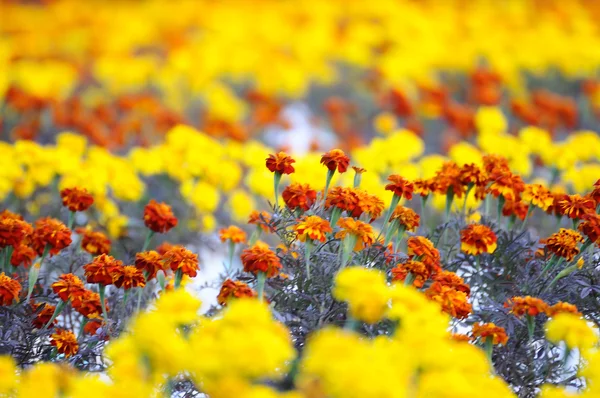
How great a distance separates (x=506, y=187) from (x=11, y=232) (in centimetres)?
165

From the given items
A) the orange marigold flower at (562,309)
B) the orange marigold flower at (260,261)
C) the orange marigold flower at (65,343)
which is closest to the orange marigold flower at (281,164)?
the orange marigold flower at (260,261)

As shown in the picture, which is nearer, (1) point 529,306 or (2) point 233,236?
(1) point 529,306

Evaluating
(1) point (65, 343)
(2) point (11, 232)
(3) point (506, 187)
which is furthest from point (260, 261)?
(3) point (506, 187)

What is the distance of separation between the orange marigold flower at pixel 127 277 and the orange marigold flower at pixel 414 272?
74 centimetres

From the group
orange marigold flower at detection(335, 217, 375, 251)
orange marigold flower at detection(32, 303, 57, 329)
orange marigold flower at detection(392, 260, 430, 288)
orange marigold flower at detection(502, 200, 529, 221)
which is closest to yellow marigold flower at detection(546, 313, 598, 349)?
orange marigold flower at detection(392, 260, 430, 288)

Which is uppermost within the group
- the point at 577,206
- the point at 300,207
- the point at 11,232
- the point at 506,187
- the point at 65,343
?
the point at 506,187

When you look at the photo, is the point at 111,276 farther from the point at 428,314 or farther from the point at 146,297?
the point at 428,314

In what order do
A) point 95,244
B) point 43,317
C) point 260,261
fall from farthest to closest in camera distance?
1. point 95,244
2. point 43,317
3. point 260,261

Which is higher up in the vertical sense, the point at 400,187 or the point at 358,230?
the point at 400,187

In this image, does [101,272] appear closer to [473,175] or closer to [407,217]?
[407,217]

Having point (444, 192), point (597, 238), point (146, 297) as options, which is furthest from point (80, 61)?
point (597, 238)

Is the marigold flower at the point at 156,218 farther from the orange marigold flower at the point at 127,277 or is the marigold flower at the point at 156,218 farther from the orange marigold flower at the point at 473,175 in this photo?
the orange marigold flower at the point at 473,175

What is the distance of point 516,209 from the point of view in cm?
266

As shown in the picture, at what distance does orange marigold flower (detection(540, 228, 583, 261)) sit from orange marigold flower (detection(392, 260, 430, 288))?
42 centimetres
